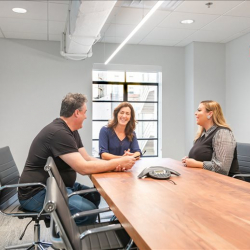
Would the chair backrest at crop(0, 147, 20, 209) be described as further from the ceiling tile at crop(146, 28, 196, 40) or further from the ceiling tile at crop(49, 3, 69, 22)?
the ceiling tile at crop(146, 28, 196, 40)

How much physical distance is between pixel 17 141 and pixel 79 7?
8.99 ft

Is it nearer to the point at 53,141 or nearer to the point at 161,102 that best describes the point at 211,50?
the point at 161,102

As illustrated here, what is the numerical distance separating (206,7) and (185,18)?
15.7 inches

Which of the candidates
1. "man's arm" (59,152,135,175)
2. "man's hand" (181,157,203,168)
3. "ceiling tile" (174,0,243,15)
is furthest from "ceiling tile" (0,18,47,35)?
"man's hand" (181,157,203,168)

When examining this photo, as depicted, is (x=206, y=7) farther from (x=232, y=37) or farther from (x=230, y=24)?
(x=232, y=37)

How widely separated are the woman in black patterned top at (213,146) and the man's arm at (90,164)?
22.9 inches

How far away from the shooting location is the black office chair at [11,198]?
6.79 feet

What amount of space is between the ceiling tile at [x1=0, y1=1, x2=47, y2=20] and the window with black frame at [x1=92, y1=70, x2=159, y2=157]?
1713mm

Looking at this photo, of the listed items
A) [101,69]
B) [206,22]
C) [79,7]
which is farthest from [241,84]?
[79,7]

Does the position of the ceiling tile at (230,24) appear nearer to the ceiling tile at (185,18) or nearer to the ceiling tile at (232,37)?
the ceiling tile at (185,18)

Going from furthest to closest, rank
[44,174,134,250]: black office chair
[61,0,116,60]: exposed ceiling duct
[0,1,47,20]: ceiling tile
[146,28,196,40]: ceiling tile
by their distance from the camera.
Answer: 1. [146,28,196,40]: ceiling tile
2. [0,1,47,20]: ceiling tile
3. [61,0,116,60]: exposed ceiling duct
4. [44,174,134,250]: black office chair

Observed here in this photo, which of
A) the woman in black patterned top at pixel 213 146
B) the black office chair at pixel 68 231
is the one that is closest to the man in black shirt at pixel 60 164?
Result: the black office chair at pixel 68 231

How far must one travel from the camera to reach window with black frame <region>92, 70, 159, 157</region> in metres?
5.19

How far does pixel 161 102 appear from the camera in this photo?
520 centimetres
